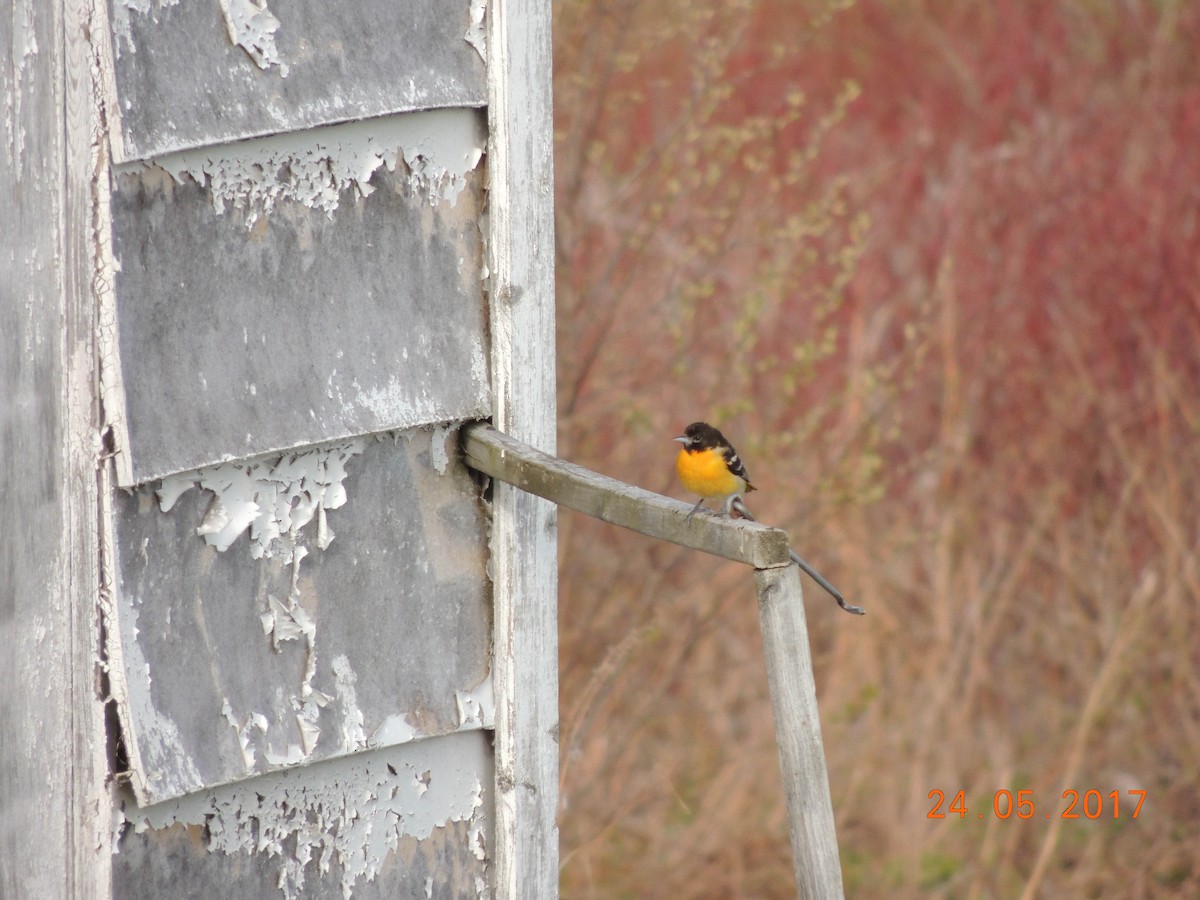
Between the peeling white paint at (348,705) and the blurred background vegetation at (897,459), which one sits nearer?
the peeling white paint at (348,705)

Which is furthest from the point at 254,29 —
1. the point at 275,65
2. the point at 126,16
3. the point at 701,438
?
the point at 701,438

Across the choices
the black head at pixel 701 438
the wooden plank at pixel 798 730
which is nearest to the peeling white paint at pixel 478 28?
the wooden plank at pixel 798 730

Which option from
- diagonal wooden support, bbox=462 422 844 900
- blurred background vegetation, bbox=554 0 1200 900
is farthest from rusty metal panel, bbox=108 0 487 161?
blurred background vegetation, bbox=554 0 1200 900

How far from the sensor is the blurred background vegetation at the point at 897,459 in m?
4.71

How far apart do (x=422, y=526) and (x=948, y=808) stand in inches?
160

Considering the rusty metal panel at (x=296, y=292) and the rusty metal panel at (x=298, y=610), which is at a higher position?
the rusty metal panel at (x=296, y=292)

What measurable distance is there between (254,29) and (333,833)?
1.00 meters

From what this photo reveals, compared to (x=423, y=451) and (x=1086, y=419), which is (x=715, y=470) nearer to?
(x=423, y=451)

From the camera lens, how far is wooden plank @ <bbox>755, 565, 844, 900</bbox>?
5.32 ft

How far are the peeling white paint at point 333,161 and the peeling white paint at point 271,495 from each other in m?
0.29

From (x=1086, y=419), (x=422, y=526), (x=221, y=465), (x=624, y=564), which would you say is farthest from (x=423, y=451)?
(x=1086, y=419)

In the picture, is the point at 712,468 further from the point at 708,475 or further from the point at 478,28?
the point at 478,28

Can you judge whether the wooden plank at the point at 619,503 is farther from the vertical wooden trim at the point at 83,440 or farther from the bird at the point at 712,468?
the bird at the point at 712,468

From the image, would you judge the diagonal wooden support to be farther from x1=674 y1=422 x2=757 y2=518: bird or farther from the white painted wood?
x1=674 y1=422 x2=757 y2=518: bird
